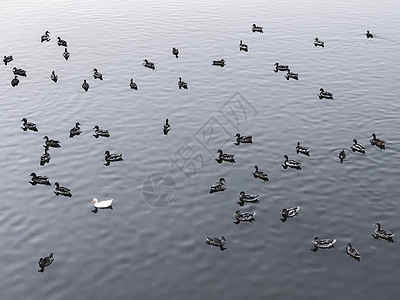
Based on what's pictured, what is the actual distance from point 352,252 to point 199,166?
64.3ft

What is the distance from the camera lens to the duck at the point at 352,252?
37.7m

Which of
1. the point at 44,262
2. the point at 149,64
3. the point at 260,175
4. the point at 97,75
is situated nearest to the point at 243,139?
the point at 260,175

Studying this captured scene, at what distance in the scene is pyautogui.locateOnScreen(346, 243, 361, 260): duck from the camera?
37.7 meters

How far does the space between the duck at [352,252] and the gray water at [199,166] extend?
2.01 feet

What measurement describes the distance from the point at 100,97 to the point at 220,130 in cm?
2010

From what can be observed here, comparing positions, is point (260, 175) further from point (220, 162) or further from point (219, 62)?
point (219, 62)

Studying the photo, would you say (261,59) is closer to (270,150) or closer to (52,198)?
(270,150)

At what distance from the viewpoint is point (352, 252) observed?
3791cm

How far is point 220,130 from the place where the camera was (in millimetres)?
59938

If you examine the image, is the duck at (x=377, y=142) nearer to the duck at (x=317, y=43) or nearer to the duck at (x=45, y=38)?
the duck at (x=317, y=43)

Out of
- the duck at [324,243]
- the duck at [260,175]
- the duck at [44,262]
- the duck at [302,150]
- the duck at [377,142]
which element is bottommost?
the duck at [44,262]

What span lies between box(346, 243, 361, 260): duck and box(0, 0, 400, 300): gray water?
2.01 ft

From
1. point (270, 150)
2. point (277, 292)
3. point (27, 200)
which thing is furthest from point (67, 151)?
point (277, 292)

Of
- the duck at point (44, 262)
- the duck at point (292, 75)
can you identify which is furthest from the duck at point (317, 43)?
the duck at point (44, 262)
